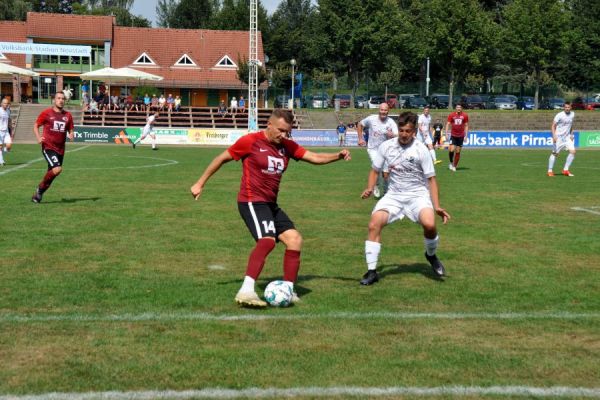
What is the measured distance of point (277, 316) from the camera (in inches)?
269

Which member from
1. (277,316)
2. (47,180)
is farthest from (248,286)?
(47,180)

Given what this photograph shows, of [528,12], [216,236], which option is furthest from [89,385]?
[528,12]

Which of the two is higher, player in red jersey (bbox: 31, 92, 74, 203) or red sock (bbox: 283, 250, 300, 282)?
player in red jersey (bbox: 31, 92, 74, 203)

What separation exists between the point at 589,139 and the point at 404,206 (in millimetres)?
44575

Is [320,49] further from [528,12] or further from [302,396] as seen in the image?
[302,396]

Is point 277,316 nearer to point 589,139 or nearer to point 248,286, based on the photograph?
point 248,286

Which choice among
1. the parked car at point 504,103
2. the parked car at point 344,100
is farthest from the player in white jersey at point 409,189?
the parked car at point 504,103

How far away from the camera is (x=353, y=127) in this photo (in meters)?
51.5

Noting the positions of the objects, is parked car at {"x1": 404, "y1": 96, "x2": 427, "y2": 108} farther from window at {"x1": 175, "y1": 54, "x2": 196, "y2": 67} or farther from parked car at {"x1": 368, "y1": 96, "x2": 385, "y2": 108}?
window at {"x1": 175, "y1": 54, "x2": 196, "y2": 67}

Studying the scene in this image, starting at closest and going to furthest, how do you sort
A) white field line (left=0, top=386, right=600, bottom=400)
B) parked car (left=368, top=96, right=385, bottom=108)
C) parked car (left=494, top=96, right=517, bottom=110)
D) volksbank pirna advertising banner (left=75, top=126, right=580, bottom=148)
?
white field line (left=0, top=386, right=600, bottom=400)
volksbank pirna advertising banner (left=75, top=126, right=580, bottom=148)
parked car (left=494, top=96, right=517, bottom=110)
parked car (left=368, top=96, right=385, bottom=108)

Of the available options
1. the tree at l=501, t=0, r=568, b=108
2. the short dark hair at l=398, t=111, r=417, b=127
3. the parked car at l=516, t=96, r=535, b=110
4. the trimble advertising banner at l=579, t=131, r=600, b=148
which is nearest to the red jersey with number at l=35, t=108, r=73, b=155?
the short dark hair at l=398, t=111, r=417, b=127

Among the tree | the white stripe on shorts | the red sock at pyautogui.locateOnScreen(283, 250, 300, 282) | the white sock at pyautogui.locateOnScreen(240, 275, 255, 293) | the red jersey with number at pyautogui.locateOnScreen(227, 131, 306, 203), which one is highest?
the tree

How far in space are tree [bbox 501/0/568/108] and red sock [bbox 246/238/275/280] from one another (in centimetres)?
6413

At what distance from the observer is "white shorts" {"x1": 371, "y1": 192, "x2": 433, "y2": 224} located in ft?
28.5
